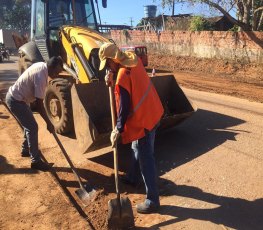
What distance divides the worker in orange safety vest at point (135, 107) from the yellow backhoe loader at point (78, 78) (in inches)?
50.2

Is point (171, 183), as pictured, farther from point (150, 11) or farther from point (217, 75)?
point (150, 11)

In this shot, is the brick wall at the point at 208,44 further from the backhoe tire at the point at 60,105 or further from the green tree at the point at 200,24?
the backhoe tire at the point at 60,105

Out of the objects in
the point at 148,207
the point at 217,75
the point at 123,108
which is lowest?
the point at 217,75

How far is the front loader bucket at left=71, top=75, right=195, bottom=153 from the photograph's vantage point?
17.9 feet

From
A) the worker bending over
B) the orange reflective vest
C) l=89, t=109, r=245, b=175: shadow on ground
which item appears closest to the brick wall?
l=89, t=109, r=245, b=175: shadow on ground

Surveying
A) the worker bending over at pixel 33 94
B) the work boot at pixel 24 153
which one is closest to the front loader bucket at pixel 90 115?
the worker bending over at pixel 33 94

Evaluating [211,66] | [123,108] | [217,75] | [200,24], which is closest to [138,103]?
[123,108]

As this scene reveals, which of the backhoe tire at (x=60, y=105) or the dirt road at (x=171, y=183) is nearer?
the dirt road at (x=171, y=183)

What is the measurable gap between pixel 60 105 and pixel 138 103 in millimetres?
3612

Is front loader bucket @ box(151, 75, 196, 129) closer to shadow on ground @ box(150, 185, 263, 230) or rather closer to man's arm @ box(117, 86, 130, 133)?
shadow on ground @ box(150, 185, 263, 230)

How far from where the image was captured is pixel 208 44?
1941 cm

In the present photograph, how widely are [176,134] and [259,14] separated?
46.0 feet

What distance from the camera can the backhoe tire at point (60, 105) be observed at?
6965mm

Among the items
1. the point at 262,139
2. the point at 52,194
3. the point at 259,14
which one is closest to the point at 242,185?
the point at 262,139
